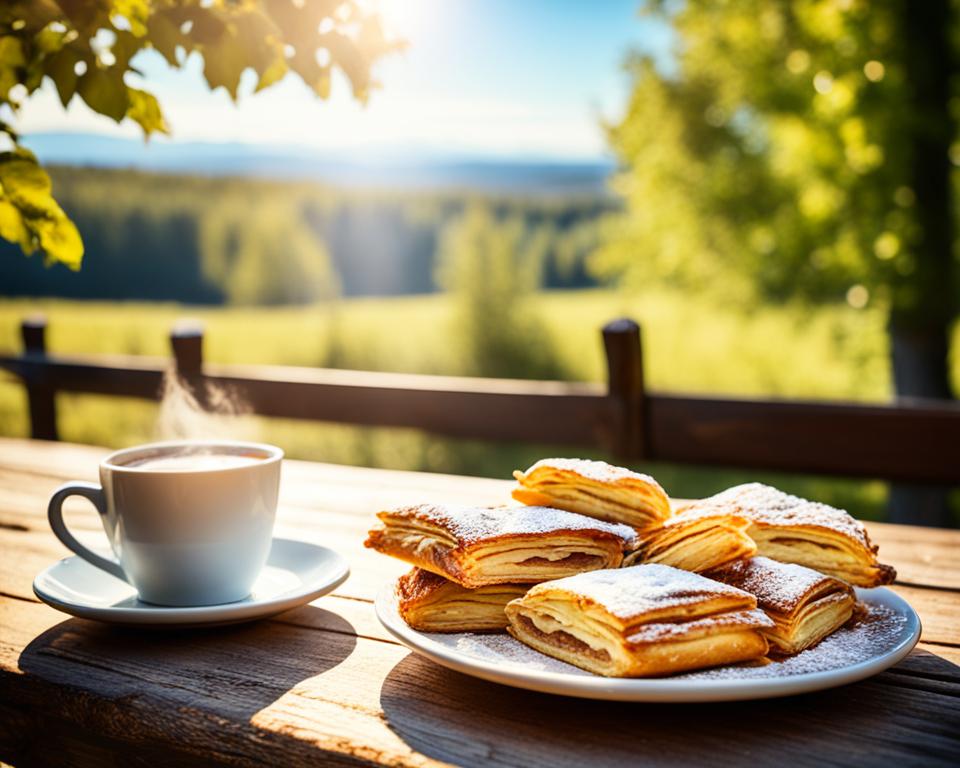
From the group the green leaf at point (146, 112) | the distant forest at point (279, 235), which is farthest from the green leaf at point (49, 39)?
the distant forest at point (279, 235)

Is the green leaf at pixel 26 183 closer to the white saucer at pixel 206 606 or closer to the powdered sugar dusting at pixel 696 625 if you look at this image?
the white saucer at pixel 206 606

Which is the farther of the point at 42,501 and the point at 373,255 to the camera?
the point at 373,255

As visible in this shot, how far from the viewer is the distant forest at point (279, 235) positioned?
14344mm

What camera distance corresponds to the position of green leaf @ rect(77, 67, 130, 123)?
1.25 m

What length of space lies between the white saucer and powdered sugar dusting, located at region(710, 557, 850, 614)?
19.9 inches

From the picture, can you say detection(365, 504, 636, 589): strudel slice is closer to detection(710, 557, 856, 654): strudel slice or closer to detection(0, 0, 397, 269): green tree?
detection(710, 557, 856, 654): strudel slice

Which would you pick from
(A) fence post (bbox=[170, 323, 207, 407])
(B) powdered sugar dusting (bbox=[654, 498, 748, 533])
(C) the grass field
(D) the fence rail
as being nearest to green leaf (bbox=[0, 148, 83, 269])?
(B) powdered sugar dusting (bbox=[654, 498, 748, 533])

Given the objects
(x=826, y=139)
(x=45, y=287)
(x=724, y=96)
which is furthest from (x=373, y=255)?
(x=826, y=139)

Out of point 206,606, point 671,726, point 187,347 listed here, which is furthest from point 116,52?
point 187,347

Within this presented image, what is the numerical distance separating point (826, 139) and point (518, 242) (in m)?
11.2

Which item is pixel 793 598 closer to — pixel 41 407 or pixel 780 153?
pixel 41 407

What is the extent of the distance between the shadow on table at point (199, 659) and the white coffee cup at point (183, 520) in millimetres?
59

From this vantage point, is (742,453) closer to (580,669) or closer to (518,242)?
(580,669)

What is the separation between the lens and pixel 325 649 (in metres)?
1.10
